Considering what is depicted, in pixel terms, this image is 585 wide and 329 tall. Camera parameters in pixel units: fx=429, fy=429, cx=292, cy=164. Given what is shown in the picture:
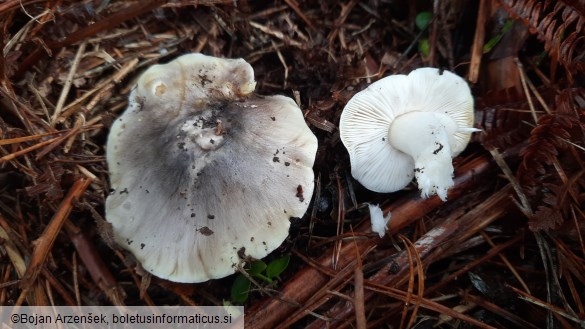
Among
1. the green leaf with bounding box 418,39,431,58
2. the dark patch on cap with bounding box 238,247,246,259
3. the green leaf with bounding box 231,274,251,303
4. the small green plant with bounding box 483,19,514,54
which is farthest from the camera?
the green leaf with bounding box 418,39,431,58

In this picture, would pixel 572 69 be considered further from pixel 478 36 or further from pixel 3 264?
pixel 3 264

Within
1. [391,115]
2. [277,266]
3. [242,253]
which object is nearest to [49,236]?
[242,253]

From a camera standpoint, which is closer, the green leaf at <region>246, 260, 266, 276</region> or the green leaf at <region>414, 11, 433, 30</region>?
the green leaf at <region>246, 260, 266, 276</region>

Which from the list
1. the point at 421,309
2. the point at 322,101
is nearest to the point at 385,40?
the point at 322,101

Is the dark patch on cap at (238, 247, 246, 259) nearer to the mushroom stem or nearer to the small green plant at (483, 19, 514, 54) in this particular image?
the mushroom stem

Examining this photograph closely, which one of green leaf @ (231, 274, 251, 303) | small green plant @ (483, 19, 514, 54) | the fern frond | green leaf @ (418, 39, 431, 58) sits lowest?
green leaf @ (231, 274, 251, 303)

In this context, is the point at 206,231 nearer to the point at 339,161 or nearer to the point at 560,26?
the point at 339,161

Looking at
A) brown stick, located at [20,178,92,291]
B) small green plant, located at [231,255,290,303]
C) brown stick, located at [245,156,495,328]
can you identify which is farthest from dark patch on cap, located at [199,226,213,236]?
brown stick, located at [20,178,92,291]
